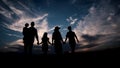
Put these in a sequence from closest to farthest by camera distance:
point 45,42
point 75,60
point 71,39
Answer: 1. point 75,60
2. point 71,39
3. point 45,42

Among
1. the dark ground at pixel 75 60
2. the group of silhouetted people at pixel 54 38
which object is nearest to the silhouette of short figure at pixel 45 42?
the group of silhouetted people at pixel 54 38

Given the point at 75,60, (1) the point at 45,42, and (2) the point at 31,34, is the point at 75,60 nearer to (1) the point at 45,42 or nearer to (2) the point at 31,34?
(2) the point at 31,34

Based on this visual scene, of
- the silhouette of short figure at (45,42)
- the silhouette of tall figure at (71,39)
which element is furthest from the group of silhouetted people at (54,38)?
the silhouette of short figure at (45,42)

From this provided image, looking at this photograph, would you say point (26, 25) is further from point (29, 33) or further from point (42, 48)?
point (42, 48)

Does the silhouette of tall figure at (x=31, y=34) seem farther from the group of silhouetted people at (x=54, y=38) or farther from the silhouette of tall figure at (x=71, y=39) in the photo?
the silhouette of tall figure at (x=71, y=39)

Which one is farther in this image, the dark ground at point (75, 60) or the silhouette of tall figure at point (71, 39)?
the silhouette of tall figure at point (71, 39)

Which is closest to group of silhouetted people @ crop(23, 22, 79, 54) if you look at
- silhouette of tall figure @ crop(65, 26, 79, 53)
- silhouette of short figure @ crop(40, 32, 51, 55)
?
silhouette of tall figure @ crop(65, 26, 79, 53)

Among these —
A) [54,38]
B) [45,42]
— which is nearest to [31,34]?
[54,38]

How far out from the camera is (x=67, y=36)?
13.8 meters

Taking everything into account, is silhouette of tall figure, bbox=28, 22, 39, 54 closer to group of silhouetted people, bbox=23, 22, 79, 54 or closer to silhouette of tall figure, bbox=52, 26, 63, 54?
group of silhouetted people, bbox=23, 22, 79, 54

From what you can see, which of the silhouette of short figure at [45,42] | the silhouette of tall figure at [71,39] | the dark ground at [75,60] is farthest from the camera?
the silhouette of short figure at [45,42]

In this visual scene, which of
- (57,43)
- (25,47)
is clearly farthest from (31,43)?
(57,43)

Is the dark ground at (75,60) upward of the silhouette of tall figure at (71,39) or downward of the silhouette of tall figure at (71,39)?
downward

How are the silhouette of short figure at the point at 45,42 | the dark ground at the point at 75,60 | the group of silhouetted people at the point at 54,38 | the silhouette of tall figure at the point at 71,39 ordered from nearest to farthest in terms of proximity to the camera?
1. the dark ground at the point at 75,60
2. the group of silhouetted people at the point at 54,38
3. the silhouette of tall figure at the point at 71,39
4. the silhouette of short figure at the point at 45,42
